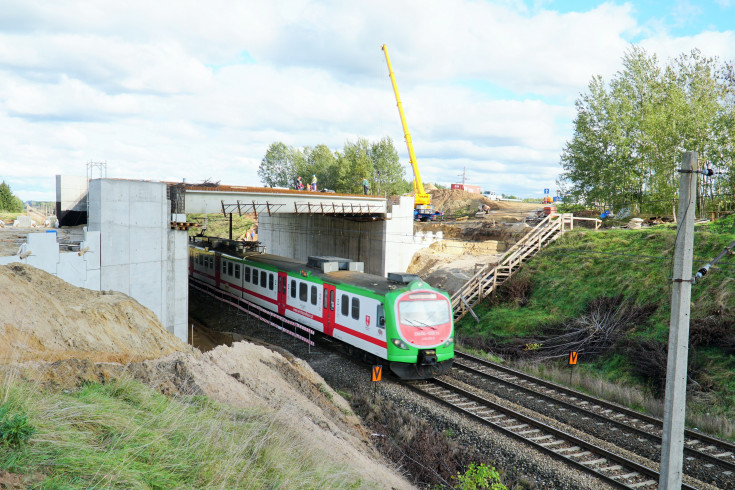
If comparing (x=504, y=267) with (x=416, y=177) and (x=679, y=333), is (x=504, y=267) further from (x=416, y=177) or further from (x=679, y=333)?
(x=416, y=177)

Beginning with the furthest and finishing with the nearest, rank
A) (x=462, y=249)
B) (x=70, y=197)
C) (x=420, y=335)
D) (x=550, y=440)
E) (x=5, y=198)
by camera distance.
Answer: (x=5, y=198) → (x=462, y=249) → (x=70, y=197) → (x=420, y=335) → (x=550, y=440)

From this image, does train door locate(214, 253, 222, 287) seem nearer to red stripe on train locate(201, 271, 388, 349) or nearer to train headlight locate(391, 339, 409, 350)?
red stripe on train locate(201, 271, 388, 349)

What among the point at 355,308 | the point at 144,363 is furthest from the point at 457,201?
the point at 144,363

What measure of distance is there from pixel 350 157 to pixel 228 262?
102 feet

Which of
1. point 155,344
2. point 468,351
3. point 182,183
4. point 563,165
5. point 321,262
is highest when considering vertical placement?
point 563,165

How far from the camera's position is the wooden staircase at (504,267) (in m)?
24.0

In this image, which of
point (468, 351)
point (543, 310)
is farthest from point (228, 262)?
point (543, 310)

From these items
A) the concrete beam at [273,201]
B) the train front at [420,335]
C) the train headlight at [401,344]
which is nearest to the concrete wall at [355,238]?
the concrete beam at [273,201]

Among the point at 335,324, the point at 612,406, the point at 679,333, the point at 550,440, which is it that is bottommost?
the point at 550,440

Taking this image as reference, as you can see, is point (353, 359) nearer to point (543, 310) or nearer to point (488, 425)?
point (488, 425)

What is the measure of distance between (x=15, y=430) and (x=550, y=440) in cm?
1026

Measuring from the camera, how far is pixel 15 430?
Result: 4.39 m

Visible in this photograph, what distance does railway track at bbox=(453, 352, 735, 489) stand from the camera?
9.80 meters

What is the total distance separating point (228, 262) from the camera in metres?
26.2
